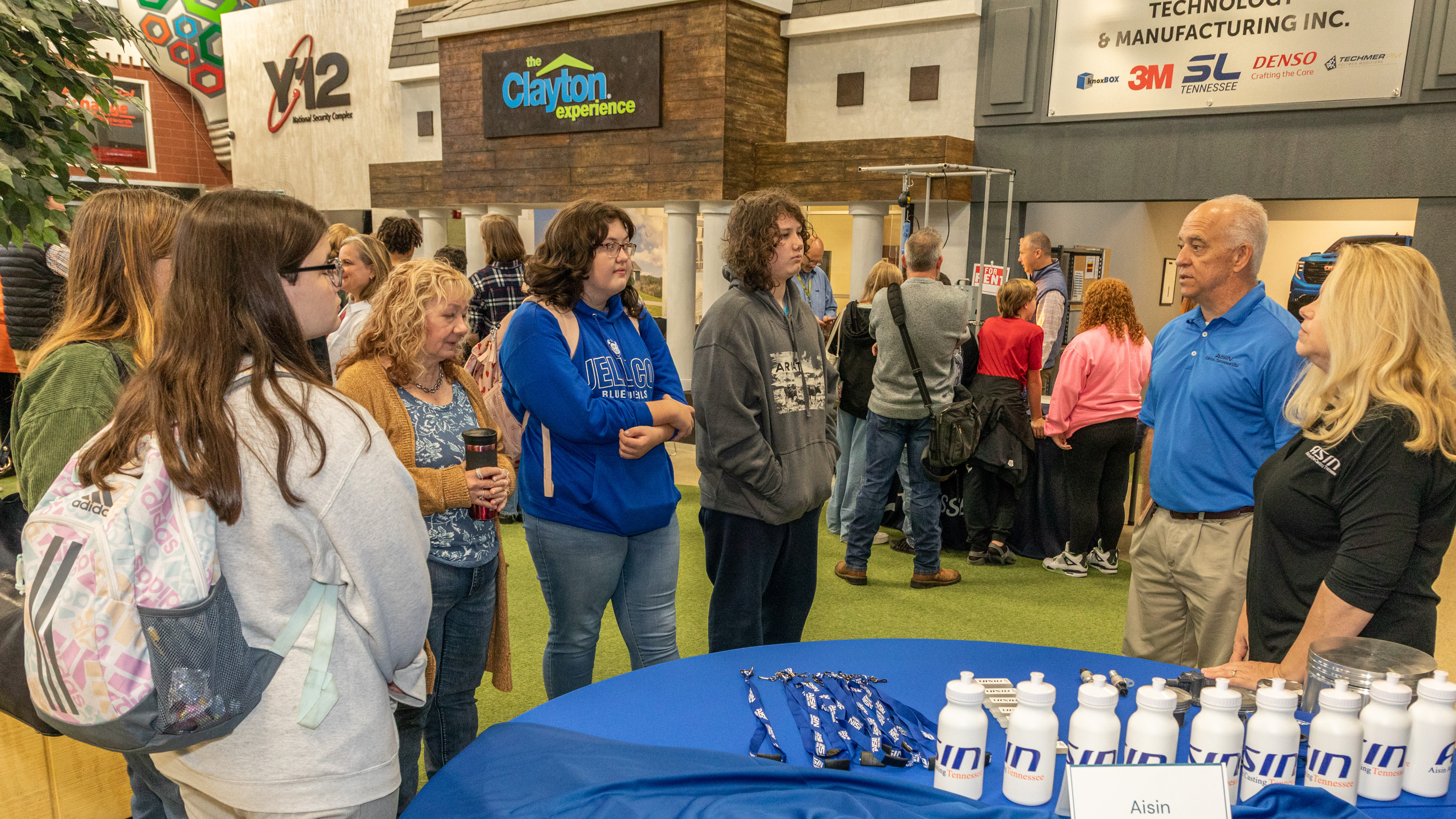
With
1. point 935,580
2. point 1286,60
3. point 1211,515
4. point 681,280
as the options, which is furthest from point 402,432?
point 681,280

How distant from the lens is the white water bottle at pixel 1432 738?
126 centimetres

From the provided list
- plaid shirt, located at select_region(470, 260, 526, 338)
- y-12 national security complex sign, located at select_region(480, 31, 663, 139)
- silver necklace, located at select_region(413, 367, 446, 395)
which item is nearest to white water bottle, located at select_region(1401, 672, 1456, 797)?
silver necklace, located at select_region(413, 367, 446, 395)

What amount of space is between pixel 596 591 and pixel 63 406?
1.26 m

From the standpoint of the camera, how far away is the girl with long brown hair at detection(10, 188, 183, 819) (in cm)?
166

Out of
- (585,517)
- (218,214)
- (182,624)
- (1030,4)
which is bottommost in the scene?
(585,517)

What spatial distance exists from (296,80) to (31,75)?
11.4 meters

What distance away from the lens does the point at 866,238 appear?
8.07 m

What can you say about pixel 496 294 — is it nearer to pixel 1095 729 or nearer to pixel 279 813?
pixel 279 813

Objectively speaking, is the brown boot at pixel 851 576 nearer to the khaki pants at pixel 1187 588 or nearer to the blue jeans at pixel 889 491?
the blue jeans at pixel 889 491

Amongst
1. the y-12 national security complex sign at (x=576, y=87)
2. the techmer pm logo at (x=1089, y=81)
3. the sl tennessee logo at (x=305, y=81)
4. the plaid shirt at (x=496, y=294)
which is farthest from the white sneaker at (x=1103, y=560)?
the sl tennessee logo at (x=305, y=81)

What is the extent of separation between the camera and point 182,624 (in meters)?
1.17

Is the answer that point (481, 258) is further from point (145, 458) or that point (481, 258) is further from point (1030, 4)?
point (145, 458)

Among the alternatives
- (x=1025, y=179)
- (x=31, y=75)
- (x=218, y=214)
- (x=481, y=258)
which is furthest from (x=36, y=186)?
(x=481, y=258)

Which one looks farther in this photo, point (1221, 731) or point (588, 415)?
point (588, 415)
